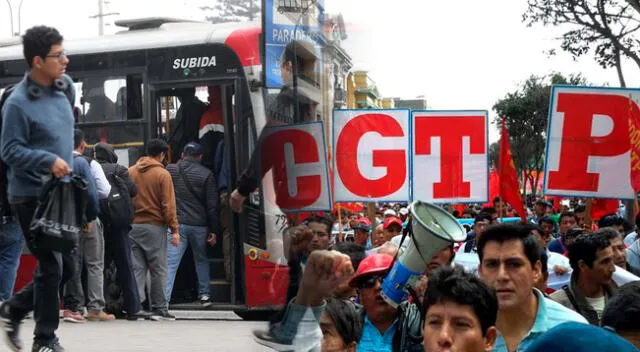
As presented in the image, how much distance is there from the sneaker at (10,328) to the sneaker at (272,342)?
1852 millimetres

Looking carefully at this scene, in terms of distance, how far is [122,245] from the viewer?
31.3ft

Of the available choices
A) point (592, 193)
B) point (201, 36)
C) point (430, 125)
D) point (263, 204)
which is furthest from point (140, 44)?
point (263, 204)

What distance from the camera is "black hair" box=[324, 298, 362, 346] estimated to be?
172 inches

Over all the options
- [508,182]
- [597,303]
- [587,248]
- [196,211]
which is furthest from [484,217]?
[597,303]

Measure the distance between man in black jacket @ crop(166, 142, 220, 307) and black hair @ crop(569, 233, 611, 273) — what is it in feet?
6.98

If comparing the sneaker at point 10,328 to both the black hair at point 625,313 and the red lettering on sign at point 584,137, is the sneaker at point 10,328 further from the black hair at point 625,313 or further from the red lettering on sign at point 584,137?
the red lettering on sign at point 584,137

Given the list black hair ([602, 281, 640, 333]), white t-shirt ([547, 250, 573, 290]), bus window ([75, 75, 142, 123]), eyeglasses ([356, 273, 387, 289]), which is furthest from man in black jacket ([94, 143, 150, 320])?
black hair ([602, 281, 640, 333])

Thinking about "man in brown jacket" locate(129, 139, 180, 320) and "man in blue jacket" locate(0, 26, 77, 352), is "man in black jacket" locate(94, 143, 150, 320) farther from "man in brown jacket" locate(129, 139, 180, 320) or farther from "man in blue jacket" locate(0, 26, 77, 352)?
"man in blue jacket" locate(0, 26, 77, 352)

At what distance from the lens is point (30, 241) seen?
5.21 meters

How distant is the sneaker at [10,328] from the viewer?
5625 millimetres

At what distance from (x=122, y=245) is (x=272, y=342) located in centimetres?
569

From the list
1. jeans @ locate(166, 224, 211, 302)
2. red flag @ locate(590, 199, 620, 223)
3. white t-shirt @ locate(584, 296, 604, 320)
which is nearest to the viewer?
white t-shirt @ locate(584, 296, 604, 320)

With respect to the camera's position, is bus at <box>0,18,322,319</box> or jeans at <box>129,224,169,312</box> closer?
bus at <box>0,18,322,319</box>

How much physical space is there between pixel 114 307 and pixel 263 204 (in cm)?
673
